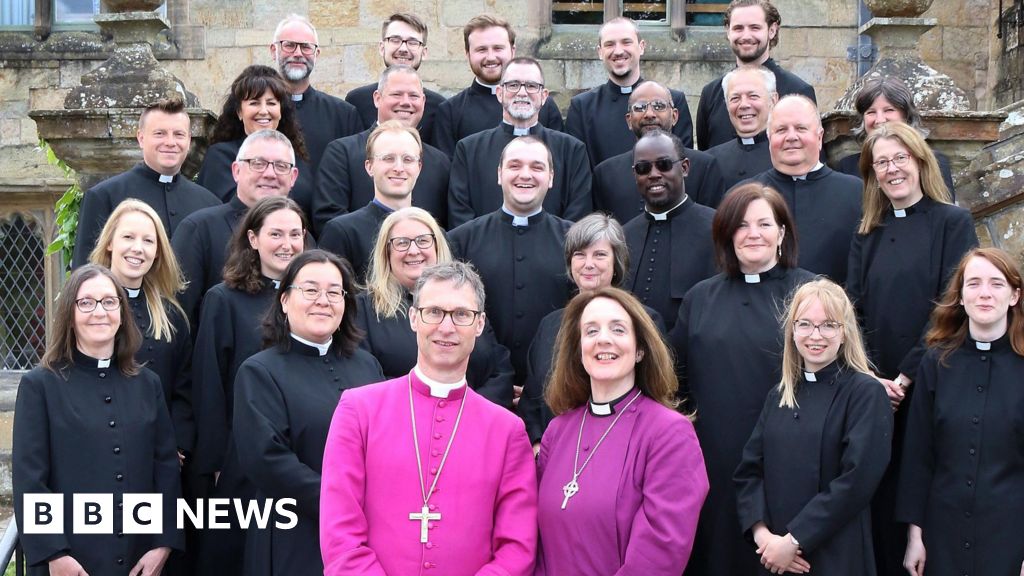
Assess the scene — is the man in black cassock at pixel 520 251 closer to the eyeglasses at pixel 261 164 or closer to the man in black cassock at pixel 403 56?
the eyeglasses at pixel 261 164

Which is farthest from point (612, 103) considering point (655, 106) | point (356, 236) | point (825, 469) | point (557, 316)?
point (825, 469)

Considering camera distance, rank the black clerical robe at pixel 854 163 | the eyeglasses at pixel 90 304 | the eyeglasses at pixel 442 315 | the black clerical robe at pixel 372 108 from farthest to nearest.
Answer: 1. the black clerical robe at pixel 372 108
2. the black clerical robe at pixel 854 163
3. the eyeglasses at pixel 90 304
4. the eyeglasses at pixel 442 315

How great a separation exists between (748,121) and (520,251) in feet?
5.12

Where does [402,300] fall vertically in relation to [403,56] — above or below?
below

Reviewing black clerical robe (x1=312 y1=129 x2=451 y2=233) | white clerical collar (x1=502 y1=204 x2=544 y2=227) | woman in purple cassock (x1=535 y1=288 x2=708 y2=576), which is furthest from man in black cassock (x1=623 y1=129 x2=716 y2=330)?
woman in purple cassock (x1=535 y1=288 x2=708 y2=576)

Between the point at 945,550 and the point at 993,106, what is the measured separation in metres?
6.99

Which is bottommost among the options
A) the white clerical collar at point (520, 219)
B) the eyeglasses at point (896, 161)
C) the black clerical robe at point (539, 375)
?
the black clerical robe at point (539, 375)

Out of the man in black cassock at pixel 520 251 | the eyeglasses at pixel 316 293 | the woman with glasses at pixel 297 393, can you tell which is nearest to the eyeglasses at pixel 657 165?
the man in black cassock at pixel 520 251

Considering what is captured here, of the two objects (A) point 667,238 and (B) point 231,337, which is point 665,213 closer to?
(A) point 667,238

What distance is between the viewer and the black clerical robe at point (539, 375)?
559 cm

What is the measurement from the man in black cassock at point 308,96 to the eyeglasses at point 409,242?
6.79ft

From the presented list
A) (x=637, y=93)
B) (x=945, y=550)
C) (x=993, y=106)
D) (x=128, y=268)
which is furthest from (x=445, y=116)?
(x=993, y=106)

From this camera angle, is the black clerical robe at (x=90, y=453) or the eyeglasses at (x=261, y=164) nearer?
the black clerical robe at (x=90, y=453)

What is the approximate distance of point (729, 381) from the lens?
18.2ft
